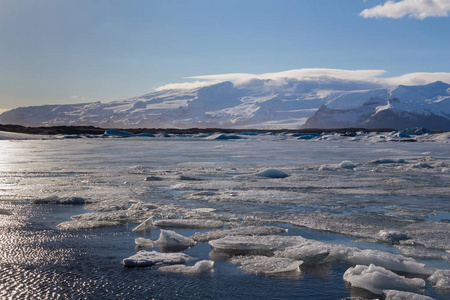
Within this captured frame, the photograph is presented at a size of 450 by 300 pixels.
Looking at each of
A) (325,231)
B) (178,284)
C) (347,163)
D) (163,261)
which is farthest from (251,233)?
(347,163)

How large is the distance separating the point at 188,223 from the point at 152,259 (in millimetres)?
1424

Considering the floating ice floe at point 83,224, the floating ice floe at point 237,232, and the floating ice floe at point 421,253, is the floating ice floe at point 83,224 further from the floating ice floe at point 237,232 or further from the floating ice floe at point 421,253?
the floating ice floe at point 421,253

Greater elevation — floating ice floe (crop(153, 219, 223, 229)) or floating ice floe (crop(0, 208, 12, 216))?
floating ice floe (crop(0, 208, 12, 216))

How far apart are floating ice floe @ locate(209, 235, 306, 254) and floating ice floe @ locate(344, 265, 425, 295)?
3.10ft

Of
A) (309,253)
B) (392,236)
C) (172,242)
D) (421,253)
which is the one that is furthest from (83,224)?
(421,253)

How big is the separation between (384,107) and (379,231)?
6007 inches

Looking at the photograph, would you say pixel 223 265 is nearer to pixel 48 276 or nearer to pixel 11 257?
pixel 48 276

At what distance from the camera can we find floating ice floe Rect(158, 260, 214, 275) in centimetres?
331

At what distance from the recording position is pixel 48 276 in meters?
3.15

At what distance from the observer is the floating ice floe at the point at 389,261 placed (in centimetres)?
336

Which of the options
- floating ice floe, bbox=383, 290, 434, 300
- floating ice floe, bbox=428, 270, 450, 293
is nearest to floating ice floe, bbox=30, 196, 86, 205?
floating ice floe, bbox=383, 290, 434, 300

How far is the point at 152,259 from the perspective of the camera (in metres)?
3.55

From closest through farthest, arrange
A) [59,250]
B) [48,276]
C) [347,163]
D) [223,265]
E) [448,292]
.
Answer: [448,292] < [48,276] < [223,265] < [59,250] < [347,163]

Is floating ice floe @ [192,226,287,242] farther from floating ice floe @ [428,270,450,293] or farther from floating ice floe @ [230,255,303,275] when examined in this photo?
floating ice floe @ [428,270,450,293]
